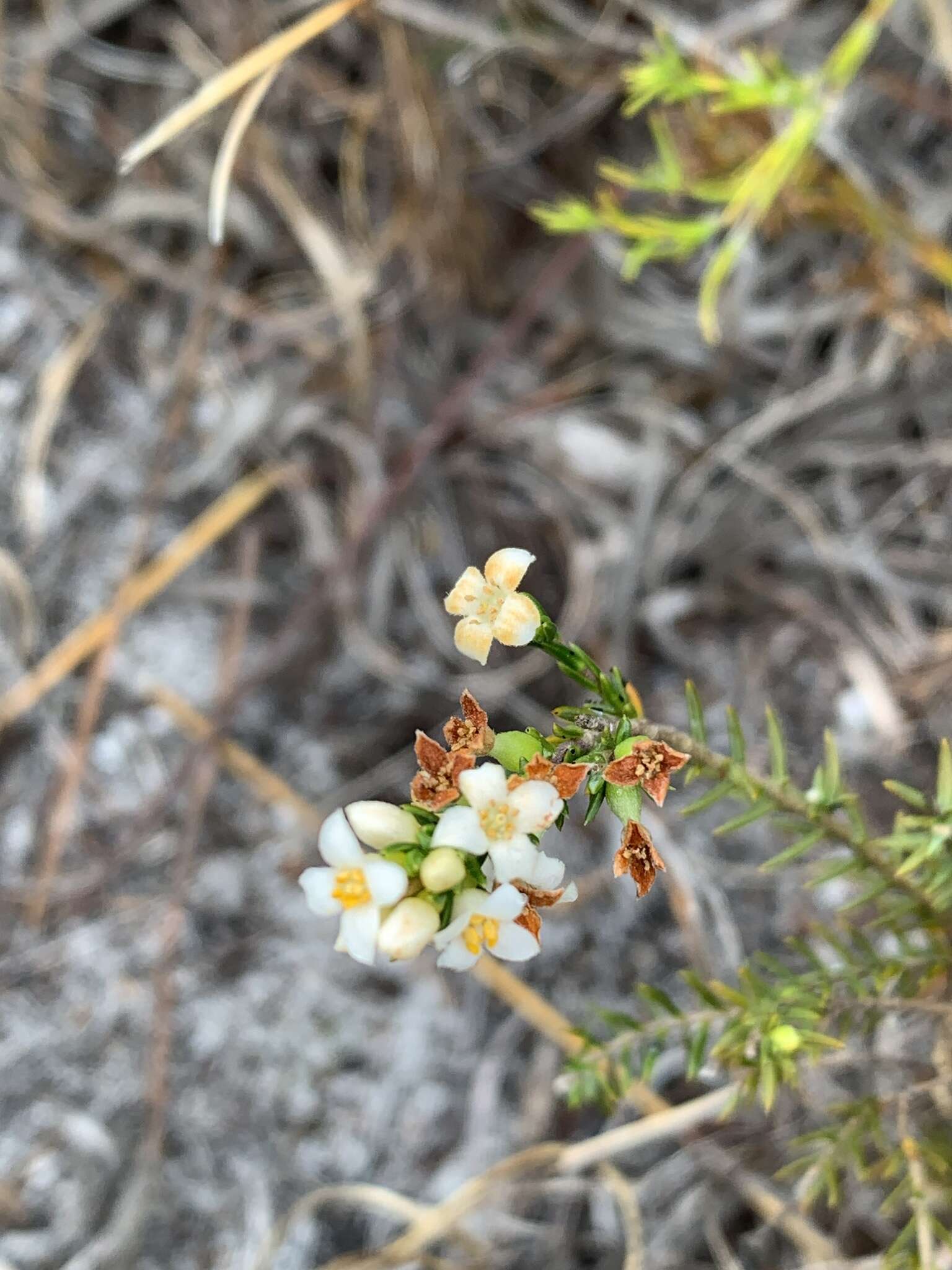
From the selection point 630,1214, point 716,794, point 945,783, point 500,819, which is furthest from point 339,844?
point 630,1214

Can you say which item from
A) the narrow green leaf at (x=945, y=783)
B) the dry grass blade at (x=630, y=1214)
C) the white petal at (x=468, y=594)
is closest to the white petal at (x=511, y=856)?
the white petal at (x=468, y=594)

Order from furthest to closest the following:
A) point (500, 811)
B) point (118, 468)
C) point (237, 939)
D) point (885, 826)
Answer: point (118, 468), point (237, 939), point (885, 826), point (500, 811)

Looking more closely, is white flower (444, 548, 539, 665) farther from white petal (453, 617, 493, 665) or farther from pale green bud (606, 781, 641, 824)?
pale green bud (606, 781, 641, 824)

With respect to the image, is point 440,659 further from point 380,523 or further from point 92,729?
point 92,729

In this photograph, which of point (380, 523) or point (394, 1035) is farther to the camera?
point (380, 523)

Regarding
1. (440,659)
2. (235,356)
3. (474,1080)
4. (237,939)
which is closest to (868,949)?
(474,1080)

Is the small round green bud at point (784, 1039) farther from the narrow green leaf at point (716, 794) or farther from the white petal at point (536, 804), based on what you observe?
the white petal at point (536, 804)

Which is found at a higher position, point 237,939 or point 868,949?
point 237,939

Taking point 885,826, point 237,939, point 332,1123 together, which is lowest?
point 885,826
